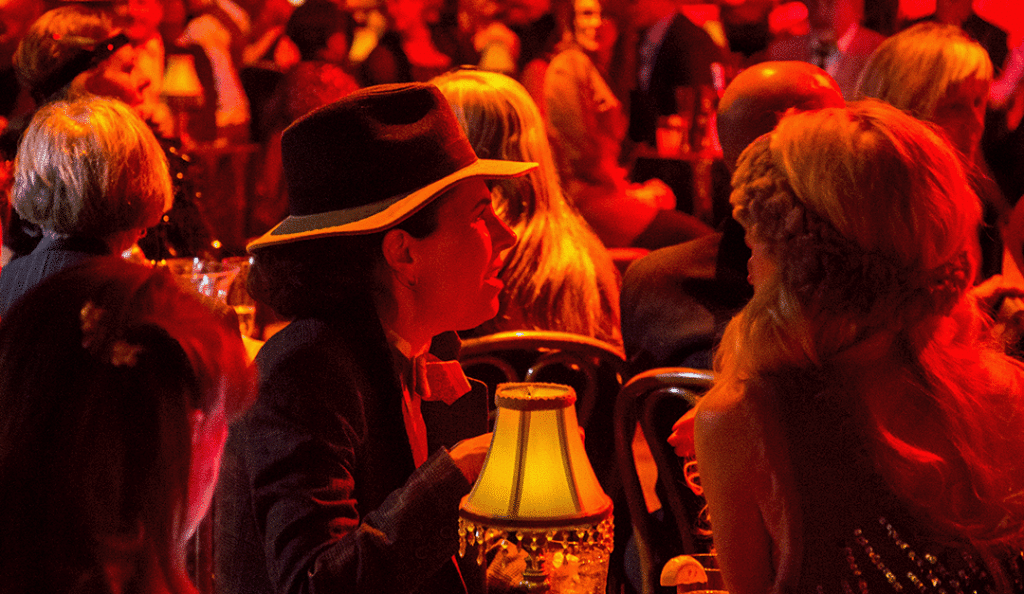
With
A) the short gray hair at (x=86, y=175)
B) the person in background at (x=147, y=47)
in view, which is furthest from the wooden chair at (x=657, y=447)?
the person in background at (x=147, y=47)

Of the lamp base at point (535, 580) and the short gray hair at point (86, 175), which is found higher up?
the short gray hair at point (86, 175)

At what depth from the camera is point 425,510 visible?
55.1 inches

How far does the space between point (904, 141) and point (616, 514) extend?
1.45 metres

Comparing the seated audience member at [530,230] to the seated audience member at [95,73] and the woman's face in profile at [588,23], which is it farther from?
the woman's face in profile at [588,23]

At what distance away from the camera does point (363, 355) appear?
1.58 meters

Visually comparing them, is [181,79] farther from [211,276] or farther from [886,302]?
[886,302]

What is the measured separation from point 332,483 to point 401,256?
0.39m

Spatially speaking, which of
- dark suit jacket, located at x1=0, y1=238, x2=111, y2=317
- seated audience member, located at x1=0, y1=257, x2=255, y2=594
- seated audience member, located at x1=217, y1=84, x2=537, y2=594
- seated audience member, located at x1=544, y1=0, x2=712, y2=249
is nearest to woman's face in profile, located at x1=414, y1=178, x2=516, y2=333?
seated audience member, located at x1=217, y1=84, x2=537, y2=594

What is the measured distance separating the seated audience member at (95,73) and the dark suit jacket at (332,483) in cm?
224

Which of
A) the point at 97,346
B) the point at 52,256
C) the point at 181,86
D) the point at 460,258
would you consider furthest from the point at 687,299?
the point at 181,86

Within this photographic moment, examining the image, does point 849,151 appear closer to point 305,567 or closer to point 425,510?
point 425,510

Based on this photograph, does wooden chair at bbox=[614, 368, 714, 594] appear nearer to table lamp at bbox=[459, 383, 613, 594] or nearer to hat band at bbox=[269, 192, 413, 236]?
table lamp at bbox=[459, 383, 613, 594]

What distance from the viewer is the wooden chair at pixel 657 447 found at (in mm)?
2049

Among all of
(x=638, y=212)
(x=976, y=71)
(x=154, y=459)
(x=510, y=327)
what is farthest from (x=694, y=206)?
(x=154, y=459)
